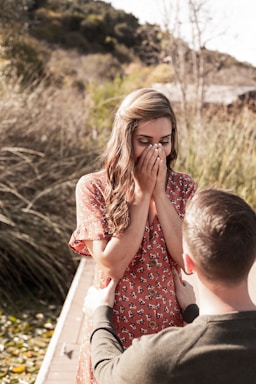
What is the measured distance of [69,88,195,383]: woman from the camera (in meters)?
2.00

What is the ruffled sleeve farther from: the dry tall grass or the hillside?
the hillside

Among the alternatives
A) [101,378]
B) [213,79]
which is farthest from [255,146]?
[213,79]

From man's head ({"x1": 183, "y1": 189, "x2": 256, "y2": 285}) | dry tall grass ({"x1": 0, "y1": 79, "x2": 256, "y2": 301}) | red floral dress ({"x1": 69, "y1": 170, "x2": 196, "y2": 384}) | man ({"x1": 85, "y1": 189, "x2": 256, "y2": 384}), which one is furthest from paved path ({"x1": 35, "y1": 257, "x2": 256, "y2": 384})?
man's head ({"x1": 183, "y1": 189, "x2": 256, "y2": 285})

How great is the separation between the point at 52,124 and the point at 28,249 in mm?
2150

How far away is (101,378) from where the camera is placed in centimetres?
157

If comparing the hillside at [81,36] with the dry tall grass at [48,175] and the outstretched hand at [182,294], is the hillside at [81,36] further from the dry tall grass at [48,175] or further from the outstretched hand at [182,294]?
the outstretched hand at [182,294]

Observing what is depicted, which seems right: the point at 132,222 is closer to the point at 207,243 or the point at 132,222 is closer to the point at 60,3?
the point at 207,243

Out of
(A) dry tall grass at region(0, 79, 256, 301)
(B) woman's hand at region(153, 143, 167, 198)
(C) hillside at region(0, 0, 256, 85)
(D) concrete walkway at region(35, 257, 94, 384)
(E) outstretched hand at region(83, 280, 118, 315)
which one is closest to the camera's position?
(E) outstretched hand at region(83, 280, 118, 315)

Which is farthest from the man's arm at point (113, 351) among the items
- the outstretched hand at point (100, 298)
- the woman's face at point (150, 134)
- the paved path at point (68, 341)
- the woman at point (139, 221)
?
the paved path at point (68, 341)

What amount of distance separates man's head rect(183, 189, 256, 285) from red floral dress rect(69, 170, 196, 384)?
22.9 inches

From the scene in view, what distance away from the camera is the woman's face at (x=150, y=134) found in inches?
80.1

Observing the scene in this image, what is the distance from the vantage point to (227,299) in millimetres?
1430

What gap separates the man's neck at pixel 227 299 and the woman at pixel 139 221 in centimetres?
55

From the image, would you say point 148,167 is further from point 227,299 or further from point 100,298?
point 227,299
